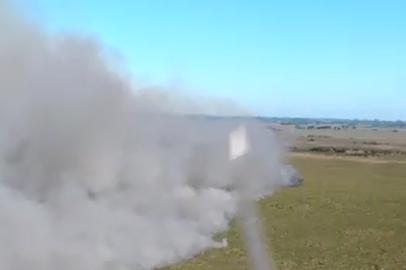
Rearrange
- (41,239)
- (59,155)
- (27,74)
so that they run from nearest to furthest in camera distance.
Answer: (59,155) → (27,74) → (41,239)

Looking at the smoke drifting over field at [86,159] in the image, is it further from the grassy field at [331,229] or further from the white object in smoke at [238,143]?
the grassy field at [331,229]

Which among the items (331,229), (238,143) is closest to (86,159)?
(238,143)

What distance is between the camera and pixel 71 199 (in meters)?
10.2

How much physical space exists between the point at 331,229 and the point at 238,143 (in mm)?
22925

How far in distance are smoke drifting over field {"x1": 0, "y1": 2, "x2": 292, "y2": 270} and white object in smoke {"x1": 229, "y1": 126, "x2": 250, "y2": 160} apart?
0.17 metres

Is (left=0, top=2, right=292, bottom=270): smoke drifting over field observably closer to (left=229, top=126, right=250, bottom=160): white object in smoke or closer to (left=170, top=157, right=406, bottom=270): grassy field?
(left=229, top=126, right=250, bottom=160): white object in smoke

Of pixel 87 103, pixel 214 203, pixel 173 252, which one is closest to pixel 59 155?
pixel 87 103

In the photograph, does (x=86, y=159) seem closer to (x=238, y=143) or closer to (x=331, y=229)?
(x=238, y=143)

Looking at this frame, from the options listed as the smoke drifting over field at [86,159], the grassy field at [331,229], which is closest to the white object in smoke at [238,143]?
the smoke drifting over field at [86,159]

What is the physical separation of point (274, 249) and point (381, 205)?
1707 centimetres

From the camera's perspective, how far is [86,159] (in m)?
9.41

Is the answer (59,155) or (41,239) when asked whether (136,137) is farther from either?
(41,239)

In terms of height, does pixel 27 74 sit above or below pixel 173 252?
above

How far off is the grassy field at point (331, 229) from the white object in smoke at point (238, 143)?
1242 cm
